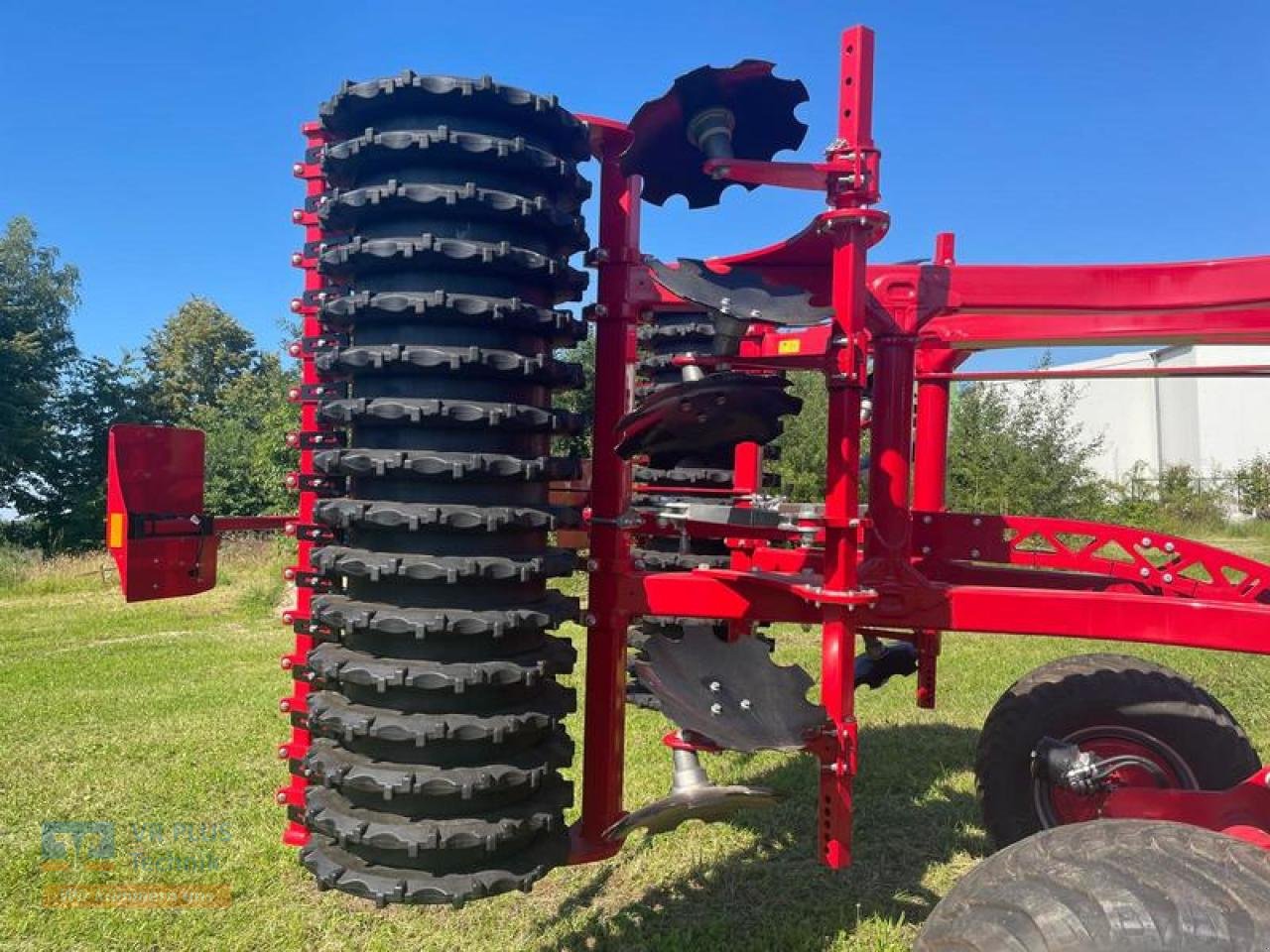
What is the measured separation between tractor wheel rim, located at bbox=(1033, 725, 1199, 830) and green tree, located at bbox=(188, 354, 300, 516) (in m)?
14.5

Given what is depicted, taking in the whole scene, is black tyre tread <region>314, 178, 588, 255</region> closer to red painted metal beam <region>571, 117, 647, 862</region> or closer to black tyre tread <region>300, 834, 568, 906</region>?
red painted metal beam <region>571, 117, 647, 862</region>

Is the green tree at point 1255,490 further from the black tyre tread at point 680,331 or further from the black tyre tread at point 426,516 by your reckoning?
the black tyre tread at point 426,516

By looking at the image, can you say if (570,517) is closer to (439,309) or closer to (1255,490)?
(439,309)

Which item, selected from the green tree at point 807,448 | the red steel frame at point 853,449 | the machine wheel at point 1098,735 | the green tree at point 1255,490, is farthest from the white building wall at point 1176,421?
the red steel frame at point 853,449

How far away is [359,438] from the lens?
2330 millimetres

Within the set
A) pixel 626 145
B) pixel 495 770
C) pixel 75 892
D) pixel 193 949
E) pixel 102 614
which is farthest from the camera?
pixel 102 614

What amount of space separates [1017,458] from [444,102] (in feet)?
70.5

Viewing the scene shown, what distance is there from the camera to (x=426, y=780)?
215 centimetres

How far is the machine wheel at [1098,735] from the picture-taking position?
354 cm

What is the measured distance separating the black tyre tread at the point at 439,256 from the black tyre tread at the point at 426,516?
0.57 metres

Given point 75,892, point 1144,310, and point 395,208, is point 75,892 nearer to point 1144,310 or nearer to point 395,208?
point 395,208

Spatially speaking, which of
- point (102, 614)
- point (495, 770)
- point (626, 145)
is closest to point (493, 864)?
point (495, 770)

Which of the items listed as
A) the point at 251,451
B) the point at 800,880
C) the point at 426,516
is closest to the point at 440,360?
the point at 426,516

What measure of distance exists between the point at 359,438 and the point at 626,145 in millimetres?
1111
